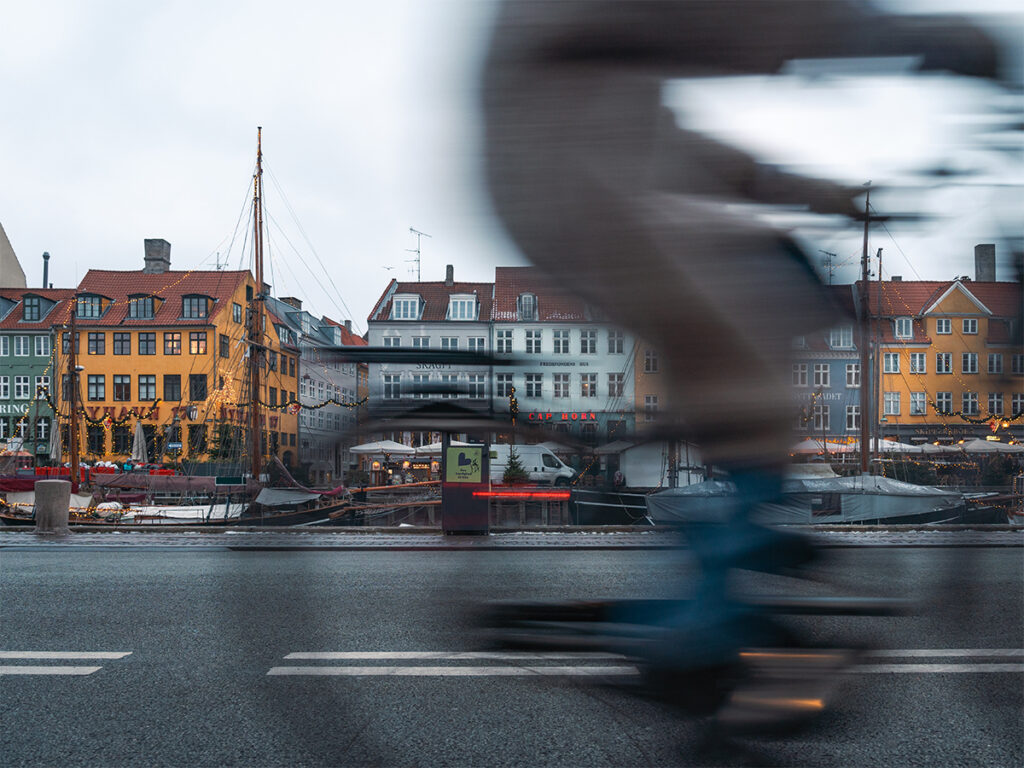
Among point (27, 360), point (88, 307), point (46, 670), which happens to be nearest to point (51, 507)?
point (46, 670)

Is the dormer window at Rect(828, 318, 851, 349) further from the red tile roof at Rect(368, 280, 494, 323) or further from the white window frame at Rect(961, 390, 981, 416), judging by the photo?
the red tile roof at Rect(368, 280, 494, 323)

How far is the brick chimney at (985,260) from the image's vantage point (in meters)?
0.71

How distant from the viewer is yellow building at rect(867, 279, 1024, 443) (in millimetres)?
693

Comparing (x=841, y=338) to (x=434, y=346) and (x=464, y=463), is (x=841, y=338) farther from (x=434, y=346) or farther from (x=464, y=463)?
(x=464, y=463)

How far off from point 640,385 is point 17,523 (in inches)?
723

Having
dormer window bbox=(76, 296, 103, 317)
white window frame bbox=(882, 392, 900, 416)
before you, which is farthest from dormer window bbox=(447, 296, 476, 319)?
dormer window bbox=(76, 296, 103, 317)

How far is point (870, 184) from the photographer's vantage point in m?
0.71

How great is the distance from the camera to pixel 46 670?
10.8ft

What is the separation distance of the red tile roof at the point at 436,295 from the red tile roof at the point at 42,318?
4258cm

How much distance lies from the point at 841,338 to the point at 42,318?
148 ft

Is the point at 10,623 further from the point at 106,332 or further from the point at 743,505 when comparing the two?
the point at 106,332

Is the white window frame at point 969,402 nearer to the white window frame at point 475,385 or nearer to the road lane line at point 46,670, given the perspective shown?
the white window frame at point 475,385

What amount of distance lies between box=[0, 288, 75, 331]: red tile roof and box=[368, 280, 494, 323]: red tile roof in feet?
140

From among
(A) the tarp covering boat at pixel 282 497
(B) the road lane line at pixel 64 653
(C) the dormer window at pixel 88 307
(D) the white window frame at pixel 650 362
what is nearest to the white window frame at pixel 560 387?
(D) the white window frame at pixel 650 362
